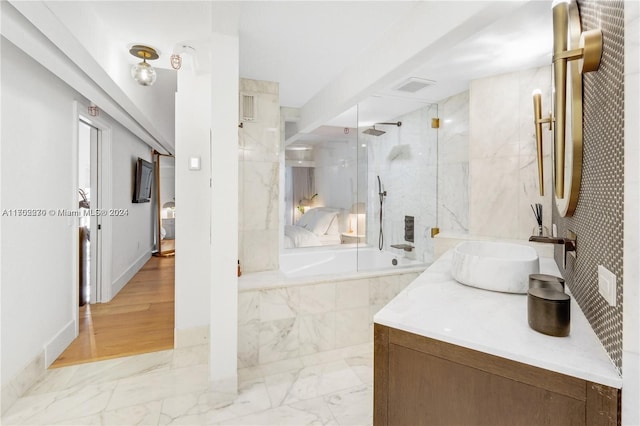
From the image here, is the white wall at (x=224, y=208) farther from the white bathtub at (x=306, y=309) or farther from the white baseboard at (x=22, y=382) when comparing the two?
the white baseboard at (x=22, y=382)

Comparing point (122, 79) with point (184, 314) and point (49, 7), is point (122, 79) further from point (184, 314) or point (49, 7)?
point (184, 314)

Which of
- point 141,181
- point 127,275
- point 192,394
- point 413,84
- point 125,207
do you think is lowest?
point 192,394

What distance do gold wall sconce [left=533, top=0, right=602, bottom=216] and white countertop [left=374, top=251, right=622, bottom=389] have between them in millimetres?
480

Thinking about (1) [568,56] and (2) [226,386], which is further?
(2) [226,386]

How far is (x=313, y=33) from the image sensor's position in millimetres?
2129

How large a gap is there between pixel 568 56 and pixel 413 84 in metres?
2.04

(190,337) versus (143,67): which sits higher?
(143,67)

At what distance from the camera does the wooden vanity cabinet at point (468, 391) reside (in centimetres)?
74

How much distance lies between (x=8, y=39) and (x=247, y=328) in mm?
2232

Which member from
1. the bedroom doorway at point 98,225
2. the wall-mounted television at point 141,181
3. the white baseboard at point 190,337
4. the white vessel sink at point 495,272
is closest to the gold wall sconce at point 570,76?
the white vessel sink at point 495,272

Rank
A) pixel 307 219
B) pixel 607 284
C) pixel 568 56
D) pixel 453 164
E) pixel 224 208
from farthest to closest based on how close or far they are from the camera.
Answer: pixel 307 219
pixel 453 164
pixel 224 208
pixel 568 56
pixel 607 284

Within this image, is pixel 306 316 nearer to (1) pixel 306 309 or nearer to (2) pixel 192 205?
(1) pixel 306 309

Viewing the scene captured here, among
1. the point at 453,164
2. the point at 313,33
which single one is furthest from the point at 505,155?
the point at 313,33

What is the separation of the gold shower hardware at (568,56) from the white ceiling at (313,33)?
1.48 feet
